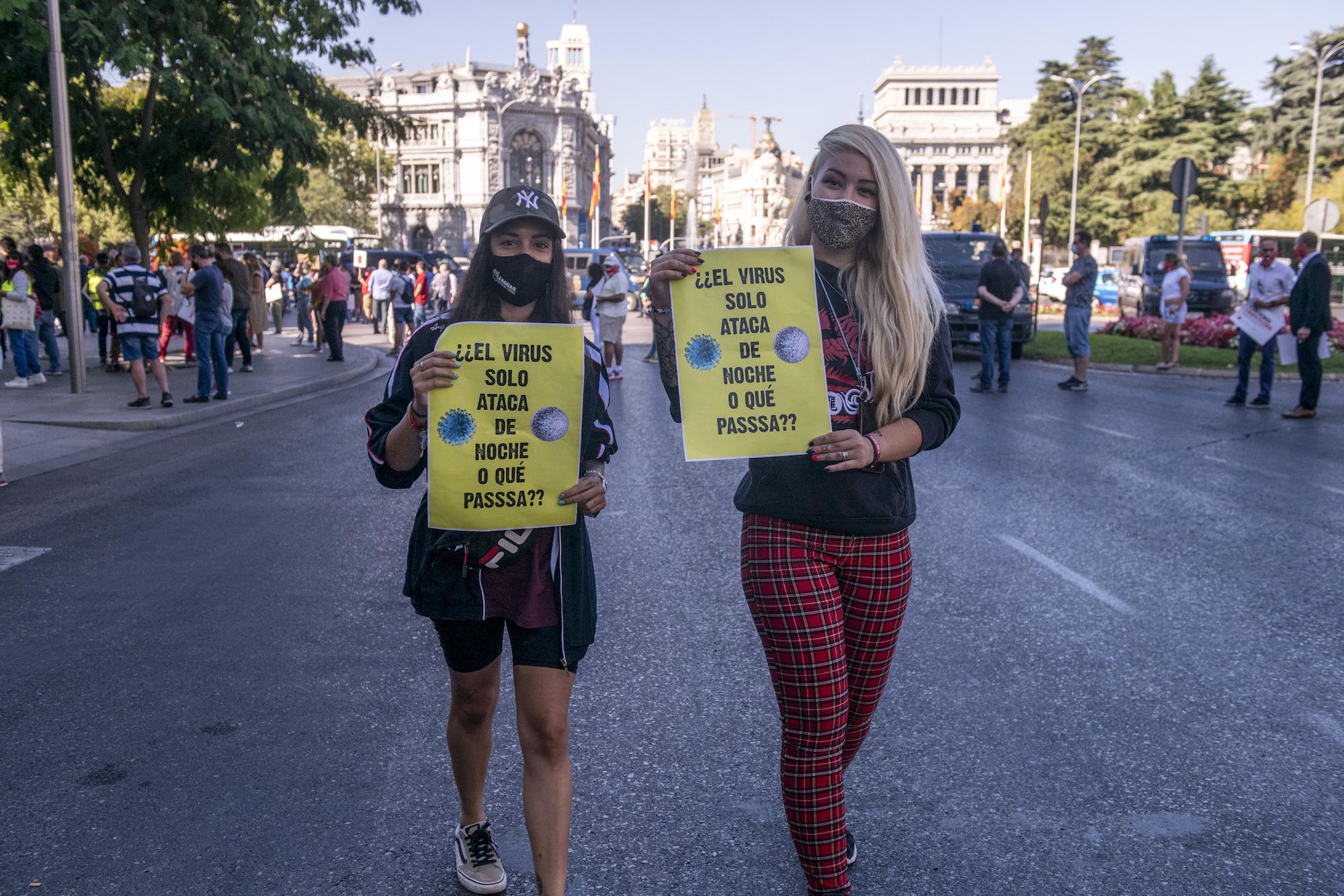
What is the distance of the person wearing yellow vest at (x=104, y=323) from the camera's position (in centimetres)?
1761

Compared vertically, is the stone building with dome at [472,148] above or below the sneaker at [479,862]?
above

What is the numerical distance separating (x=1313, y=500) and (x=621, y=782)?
21.7ft

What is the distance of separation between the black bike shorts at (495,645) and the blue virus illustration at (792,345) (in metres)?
0.89

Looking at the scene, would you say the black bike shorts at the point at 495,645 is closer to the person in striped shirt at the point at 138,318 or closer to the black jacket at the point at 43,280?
the person in striped shirt at the point at 138,318

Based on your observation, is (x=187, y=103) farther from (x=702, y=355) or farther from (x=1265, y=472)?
(x=702, y=355)

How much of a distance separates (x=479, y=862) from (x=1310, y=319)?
12.2 meters

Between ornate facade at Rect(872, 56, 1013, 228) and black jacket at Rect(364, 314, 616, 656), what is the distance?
13381cm

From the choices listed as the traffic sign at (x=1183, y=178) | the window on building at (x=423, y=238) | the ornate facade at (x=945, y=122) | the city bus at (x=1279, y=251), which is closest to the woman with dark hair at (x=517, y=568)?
the traffic sign at (x=1183, y=178)

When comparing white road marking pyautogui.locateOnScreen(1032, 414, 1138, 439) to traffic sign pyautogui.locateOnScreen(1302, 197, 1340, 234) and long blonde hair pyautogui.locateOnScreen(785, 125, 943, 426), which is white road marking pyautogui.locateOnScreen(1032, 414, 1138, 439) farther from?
traffic sign pyautogui.locateOnScreen(1302, 197, 1340, 234)

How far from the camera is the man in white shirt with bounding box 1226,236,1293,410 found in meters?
13.2

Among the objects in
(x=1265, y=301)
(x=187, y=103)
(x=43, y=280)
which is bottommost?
(x=1265, y=301)

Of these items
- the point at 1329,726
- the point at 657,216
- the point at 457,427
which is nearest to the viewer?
the point at 457,427

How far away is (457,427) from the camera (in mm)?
2801

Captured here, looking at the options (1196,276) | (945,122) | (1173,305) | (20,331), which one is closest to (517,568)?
(20,331)
